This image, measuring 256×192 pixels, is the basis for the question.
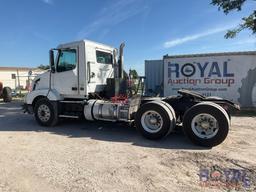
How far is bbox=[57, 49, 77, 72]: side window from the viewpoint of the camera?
851cm

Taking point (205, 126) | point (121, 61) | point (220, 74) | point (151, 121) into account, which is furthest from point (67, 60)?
point (220, 74)

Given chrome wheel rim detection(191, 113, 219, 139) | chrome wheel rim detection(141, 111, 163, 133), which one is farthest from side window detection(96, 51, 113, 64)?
chrome wheel rim detection(191, 113, 219, 139)

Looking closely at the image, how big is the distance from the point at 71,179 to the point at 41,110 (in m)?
5.12

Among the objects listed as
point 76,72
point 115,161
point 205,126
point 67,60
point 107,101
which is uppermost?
point 67,60

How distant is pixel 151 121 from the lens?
703 centimetres

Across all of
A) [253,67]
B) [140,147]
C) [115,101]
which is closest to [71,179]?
[140,147]

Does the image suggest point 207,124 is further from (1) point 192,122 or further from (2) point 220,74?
(2) point 220,74

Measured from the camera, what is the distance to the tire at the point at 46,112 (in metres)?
8.78

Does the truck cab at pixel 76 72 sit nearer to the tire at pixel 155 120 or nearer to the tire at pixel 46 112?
the tire at pixel 46 112

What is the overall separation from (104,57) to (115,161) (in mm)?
4885

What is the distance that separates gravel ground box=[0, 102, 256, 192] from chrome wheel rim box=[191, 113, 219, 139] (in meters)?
0.37

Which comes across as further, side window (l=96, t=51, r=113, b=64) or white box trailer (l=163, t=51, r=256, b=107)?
white box trailer (l=163, t=51, r=256, b=107)

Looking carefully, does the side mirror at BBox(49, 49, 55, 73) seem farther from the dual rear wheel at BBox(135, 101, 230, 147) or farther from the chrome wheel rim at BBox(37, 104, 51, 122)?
the dual rear wheel at BBox(135, 101, 230, 147)

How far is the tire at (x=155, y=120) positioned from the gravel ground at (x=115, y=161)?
0.26 m
